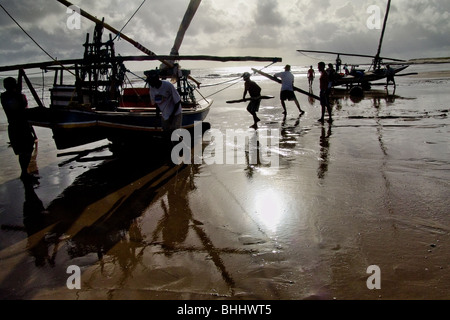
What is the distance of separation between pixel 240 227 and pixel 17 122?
5.21 meters

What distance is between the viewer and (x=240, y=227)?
3.80 metres

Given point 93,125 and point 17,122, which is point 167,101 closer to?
point 93,125

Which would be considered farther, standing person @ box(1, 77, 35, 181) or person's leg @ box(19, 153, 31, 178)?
person's leg @ box(19, 153, 31, 178)

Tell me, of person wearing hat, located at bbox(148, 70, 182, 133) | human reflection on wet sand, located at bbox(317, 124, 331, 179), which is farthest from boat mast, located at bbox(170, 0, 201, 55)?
human reflection on wet sand, located at bbox(317, 124, 331, 179)

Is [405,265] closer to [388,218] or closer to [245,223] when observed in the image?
[388,218]

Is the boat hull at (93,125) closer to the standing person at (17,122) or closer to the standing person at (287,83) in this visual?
the standing person at (17,122)

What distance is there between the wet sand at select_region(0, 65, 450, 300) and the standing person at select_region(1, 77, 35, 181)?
63 cm

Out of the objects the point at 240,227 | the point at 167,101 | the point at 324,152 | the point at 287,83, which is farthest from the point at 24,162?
the point at 287,83

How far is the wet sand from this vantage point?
9.16ft

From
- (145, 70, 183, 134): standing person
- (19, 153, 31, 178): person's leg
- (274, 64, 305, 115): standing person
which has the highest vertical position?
(274, 64, 305, 115): standing person

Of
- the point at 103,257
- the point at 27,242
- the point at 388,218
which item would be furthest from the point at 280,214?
the point at 27,242

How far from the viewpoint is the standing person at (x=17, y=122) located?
6.05 metres

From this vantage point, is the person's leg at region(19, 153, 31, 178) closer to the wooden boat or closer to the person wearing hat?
the wooden boat

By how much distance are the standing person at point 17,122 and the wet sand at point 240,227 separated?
0.63 meters
